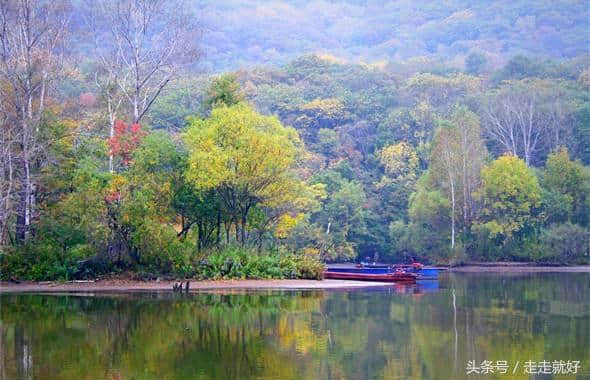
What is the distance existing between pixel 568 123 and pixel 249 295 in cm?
4972

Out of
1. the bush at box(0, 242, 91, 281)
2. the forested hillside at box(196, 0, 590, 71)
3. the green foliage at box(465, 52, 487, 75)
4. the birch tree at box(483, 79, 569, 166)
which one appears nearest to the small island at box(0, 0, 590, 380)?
the bush at box(0, 242, 91, 281)

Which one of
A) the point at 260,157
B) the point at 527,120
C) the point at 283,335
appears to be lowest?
the point at 283,335

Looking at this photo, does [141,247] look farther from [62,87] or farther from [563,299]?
[62,87]

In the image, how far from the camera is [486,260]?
66.4 meters

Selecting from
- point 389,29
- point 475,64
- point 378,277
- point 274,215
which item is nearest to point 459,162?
point 274,215

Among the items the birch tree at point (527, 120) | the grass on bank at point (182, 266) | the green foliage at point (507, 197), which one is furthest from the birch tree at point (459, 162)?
the grass on bank at point (182, 266)

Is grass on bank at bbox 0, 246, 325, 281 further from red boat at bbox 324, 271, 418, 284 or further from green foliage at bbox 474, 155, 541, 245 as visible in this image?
green foliage at bbox 474, 155, 541, 245

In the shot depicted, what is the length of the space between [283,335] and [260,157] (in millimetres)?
20471

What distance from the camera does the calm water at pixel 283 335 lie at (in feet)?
66.1

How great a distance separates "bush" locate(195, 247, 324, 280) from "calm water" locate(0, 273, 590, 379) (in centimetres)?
→ 527

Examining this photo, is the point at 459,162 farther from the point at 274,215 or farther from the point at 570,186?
the point at 274,215

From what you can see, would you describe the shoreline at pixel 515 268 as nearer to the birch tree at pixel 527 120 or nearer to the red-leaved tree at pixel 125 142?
the birch tree at pixel 527 120

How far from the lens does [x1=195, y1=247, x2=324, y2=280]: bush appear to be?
42750 mm

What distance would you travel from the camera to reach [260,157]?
44719 millimetres
